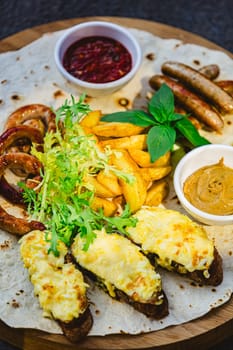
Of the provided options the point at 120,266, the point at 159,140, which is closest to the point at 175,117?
the point at 159,140

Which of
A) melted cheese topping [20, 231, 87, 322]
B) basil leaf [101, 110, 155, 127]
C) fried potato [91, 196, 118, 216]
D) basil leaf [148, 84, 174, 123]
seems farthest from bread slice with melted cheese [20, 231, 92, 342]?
basil leaf [148, 84, 174, 123]

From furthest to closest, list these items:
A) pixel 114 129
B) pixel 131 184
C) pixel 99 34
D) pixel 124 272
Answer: pixel 99 34
pixel 114 129
pixel 131 184
pixel 124 272

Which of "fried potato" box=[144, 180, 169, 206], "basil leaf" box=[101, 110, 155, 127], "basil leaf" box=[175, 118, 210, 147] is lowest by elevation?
"fried potato" box=[144, 180, 169, 206]

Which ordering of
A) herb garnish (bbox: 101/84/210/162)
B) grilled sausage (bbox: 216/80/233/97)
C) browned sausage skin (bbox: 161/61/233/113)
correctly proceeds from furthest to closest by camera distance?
1. grilled sausage (bbox: 216/80/233/97)
2. browned sausage skin (bbox: 161/61/233/113)
3. herb garnish (bbox: 101/84/210/162)

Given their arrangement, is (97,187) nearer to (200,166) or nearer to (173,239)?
(173,239)

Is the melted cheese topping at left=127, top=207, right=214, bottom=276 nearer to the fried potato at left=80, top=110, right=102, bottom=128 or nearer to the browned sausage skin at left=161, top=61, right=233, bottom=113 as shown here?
the fried potato at left=80, top=110, right=102, bottom=128

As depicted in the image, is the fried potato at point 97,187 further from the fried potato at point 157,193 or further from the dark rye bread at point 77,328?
the dark rye bread at point 77,328

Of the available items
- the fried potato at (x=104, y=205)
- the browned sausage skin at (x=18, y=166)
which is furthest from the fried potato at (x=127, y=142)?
the browned sausage skin at (x=18, y=166)
